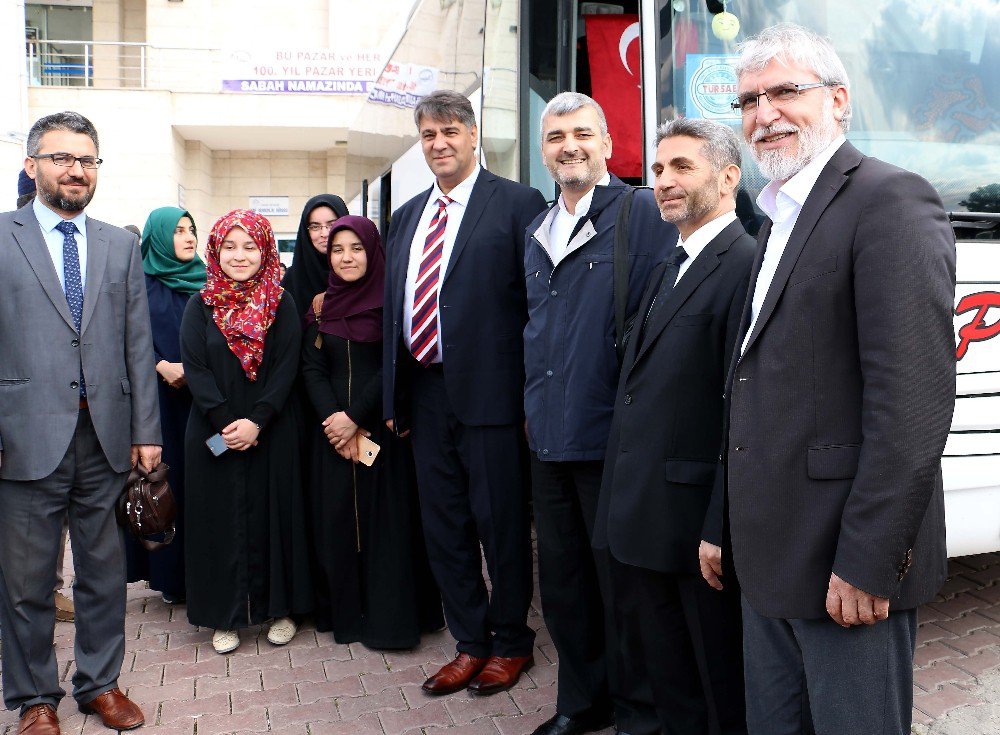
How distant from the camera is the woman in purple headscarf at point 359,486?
4020mm

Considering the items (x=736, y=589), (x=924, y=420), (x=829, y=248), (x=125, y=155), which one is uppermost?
(x=125, y=155)

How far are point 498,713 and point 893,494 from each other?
2.10m

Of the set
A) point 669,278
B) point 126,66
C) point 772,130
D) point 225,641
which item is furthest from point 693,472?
point 126,66

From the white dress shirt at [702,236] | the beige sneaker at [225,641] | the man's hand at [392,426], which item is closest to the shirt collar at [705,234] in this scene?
the white dress shirt at [702,236]

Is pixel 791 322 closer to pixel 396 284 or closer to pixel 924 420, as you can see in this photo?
pixel 924 420

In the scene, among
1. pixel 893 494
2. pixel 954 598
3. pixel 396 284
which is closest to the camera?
pixel 893 494

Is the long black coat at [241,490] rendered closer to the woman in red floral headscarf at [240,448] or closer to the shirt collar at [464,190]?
the woman in red floral headscarf at [240,448]

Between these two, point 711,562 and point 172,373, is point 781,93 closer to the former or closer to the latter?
point 711,562

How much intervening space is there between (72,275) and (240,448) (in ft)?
3.37

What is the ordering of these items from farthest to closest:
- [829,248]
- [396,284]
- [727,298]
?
[396,284] → [727,298] → [829,248]

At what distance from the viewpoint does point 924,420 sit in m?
1.66

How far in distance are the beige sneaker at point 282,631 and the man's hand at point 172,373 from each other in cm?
123

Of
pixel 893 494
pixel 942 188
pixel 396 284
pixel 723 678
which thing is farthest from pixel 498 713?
pixel 942 188

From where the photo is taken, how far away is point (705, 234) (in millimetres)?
2525
